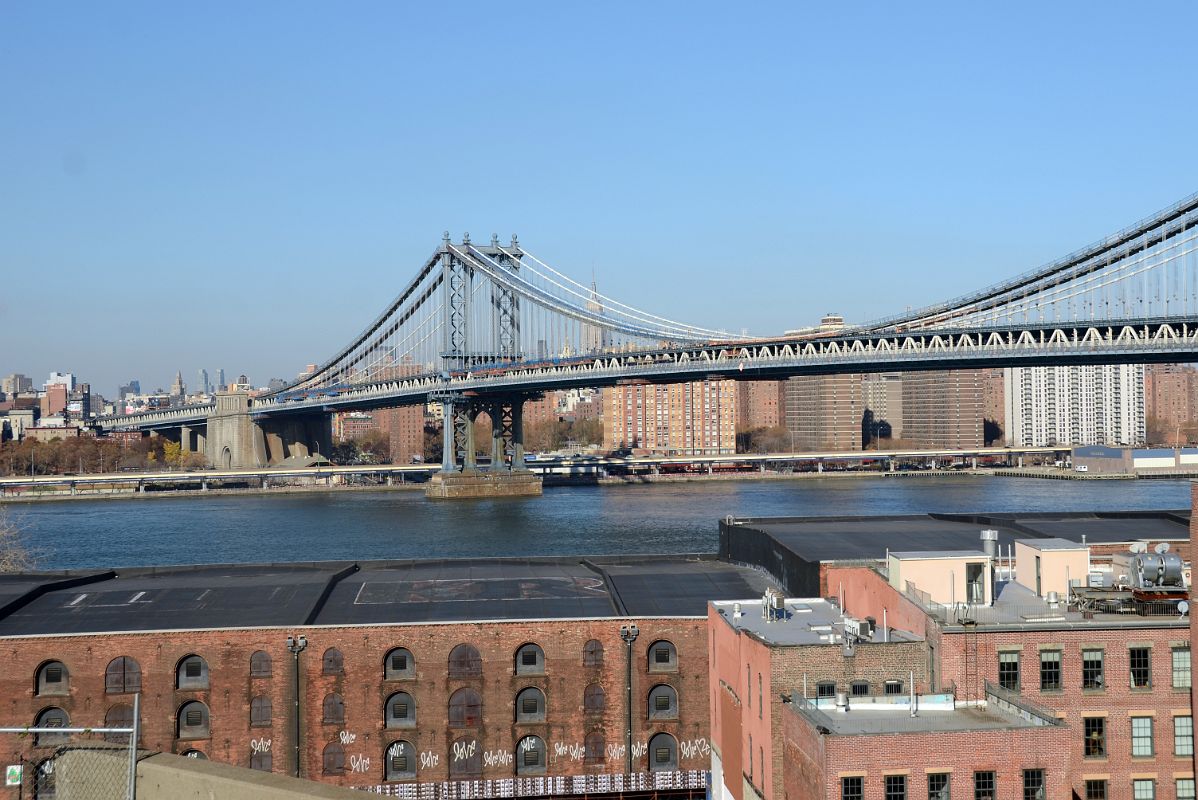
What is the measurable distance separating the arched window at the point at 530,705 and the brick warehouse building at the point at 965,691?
2257 millimetres

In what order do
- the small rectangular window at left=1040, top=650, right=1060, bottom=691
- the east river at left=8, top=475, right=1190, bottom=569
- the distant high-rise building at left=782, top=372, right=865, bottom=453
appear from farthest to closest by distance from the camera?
1. the distant high-rise building at left=782, top=372, right=865, bottom=453
2. the east river at left=8, top=475, right=1190, bottom=569
3. the small rectangular window at left=1040, top=650, right=1060, bottom=691

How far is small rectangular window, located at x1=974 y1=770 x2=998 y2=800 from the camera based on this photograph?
37.1 feet

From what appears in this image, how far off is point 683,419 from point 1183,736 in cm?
10410

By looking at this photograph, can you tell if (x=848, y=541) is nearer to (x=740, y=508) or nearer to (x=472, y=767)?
(x=472, y=767)

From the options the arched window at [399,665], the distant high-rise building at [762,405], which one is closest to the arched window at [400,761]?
the arched window at [399,665]

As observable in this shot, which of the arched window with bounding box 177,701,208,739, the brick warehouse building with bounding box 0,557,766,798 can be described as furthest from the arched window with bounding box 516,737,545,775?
the arched window with bounding box 177,701,208,739

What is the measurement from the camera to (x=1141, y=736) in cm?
1354

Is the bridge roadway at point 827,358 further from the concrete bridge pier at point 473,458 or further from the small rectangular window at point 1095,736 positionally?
the small rectangular window at point 1095,736

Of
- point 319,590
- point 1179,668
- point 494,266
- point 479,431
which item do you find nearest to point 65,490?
point 494,266

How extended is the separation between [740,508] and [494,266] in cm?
2390

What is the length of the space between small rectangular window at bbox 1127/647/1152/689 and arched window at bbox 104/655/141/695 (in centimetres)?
1163

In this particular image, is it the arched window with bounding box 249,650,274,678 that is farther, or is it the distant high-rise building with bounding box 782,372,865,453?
the distant high-rise building with bounding box 782,372,865,453

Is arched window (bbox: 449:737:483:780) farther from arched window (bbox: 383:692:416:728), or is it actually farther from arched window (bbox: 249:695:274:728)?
arched window (bbox: 249:695:274:728)

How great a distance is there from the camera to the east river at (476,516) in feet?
139
